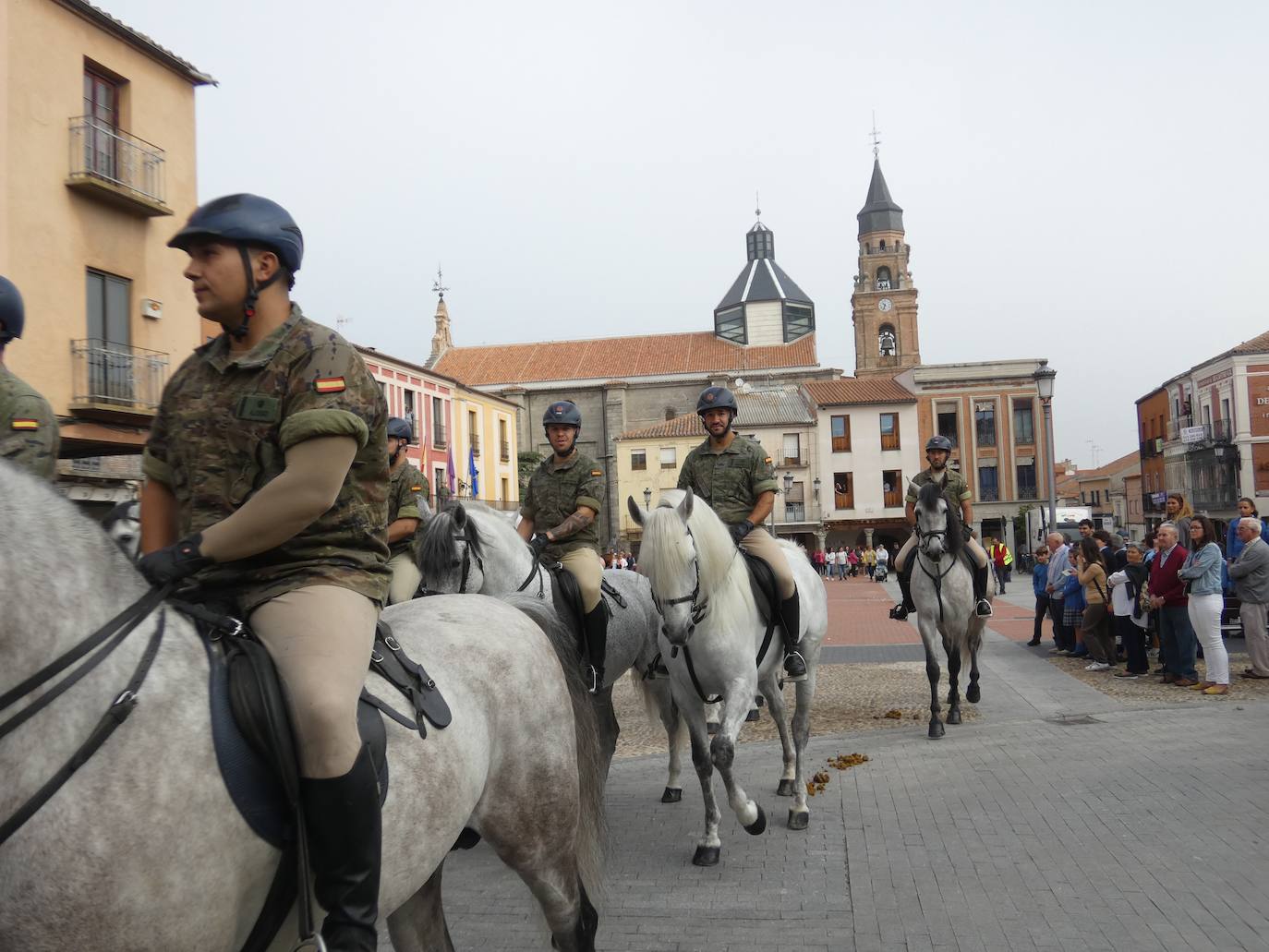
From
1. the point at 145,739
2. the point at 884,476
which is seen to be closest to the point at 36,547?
the point at 145,739

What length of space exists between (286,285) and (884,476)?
197 feet

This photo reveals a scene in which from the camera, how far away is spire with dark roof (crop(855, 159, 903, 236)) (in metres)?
90.9

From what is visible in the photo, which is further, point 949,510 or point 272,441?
point 949,510

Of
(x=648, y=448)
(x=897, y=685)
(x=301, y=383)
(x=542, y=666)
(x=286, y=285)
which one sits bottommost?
(x=897, y=685)

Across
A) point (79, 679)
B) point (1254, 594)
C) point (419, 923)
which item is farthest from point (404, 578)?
point (1254, 594)

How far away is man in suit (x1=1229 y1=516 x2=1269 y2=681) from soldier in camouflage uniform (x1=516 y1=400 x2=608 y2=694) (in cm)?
918

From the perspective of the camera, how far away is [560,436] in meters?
7.16

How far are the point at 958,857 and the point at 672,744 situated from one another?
2495mm

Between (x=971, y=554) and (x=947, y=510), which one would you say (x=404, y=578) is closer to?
(x=947, y=510)

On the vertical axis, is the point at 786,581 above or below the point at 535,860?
above

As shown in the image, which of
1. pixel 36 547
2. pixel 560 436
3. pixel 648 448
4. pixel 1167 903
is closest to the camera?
pixel 36 547

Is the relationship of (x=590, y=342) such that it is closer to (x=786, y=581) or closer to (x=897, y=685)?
(x=897, y=685)

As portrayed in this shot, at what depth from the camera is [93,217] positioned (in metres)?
16.3

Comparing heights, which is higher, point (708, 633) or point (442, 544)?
point (442, 544)
